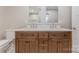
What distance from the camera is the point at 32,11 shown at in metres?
1.75

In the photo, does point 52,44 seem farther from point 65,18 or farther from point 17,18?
point 17,18

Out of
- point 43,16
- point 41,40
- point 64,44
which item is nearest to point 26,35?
point 41,40

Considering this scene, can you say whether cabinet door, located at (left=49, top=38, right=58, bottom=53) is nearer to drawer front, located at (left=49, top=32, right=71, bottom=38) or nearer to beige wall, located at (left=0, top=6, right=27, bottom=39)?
drawer front, located at (left=49, top=32, right=71, bottom=38)

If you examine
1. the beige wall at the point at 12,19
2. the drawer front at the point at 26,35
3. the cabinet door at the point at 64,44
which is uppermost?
the beige wall at the point at 12,19

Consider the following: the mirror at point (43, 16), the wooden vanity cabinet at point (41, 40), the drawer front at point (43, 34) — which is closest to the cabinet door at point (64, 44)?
the wooden vanity cabinet at point (41, 40)

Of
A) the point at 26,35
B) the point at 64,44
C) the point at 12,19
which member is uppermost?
the point at 12,19

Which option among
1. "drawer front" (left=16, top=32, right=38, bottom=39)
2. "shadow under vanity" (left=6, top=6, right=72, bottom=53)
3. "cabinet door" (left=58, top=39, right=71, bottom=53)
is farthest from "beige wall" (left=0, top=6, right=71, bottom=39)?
"cabinet door" (left=58, top=39, right=71, bottom=53)

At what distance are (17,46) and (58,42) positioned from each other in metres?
0.64

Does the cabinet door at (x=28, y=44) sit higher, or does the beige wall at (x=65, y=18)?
the beige wall at (x=65, y=18)

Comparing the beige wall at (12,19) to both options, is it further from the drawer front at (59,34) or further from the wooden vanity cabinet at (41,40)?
the drawer front at (59,34)

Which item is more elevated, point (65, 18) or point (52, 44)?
point (65, 18)

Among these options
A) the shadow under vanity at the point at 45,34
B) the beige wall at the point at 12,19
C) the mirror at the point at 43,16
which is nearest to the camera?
the beige wall at the point at 12,19
